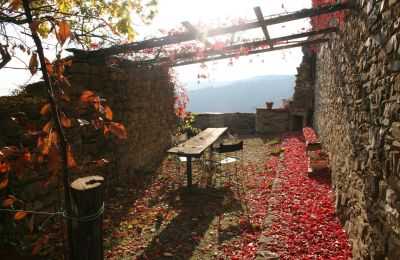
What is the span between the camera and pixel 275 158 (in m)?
8.98

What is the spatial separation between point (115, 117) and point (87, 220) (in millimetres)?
4900

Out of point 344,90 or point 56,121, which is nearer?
point 56,121

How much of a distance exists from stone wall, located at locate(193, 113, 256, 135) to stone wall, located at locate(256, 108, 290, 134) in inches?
38.3

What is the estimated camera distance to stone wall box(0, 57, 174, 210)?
394cm

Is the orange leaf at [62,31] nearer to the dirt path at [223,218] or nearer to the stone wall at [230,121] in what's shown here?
the dirt path at [223,218]

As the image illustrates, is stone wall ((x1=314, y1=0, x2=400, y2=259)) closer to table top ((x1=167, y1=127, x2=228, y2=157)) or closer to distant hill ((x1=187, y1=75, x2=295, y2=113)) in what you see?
table top ((x1=167, y1=127, x2=228, y2=157))

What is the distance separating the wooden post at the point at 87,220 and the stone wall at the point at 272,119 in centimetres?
1283

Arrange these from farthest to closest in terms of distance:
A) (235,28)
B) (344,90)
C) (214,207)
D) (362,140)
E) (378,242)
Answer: (214,207) < (235,28) < (344,90) < (362,140) < (378,242)

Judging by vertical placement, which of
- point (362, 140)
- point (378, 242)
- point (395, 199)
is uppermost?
point (362, 140)

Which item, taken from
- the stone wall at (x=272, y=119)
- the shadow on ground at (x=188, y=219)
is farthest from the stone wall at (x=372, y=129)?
the stone wall at (x=272, y=119)

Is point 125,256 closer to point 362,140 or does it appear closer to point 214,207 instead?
point 214,207

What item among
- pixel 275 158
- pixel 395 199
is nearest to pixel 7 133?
pixel 395 199

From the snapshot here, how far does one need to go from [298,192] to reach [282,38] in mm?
3089

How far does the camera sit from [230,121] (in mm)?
15242
